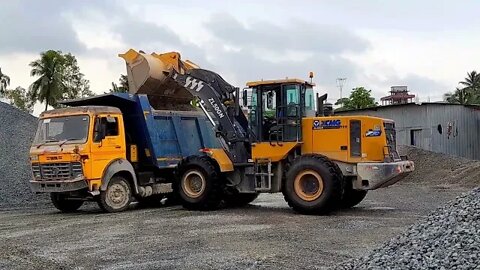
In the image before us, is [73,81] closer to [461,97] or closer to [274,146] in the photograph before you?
[461,97]

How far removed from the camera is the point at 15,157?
20609 mm

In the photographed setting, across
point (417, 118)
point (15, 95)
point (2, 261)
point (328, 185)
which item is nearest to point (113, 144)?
point (328, 185)

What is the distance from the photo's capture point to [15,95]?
6538 centimetres

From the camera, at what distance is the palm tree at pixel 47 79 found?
52781 millimetres

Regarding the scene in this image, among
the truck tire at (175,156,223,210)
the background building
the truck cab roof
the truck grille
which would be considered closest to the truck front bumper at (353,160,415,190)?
the truck tire at (175,156,223,210)

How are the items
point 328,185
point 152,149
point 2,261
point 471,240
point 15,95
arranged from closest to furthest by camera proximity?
point 471,240, point 2,261, point 328,185, point 152,149, point 15,95

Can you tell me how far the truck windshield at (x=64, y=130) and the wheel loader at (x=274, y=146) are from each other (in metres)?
1.93

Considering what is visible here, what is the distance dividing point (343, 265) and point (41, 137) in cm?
972

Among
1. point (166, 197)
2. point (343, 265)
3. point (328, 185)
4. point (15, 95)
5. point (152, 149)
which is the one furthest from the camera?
point (15, 95)

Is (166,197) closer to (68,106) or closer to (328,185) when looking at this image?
(68,106)

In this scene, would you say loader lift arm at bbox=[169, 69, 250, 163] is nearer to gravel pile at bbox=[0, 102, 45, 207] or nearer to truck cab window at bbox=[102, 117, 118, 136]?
truck cab window at bbox=[102, 117, 118, 136]

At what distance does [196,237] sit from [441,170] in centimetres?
1910

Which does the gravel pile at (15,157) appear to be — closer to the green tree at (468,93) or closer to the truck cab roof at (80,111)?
the truck cab roof at (80,111)

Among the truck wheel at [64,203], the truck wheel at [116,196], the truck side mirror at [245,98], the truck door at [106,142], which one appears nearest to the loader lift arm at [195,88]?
the truck side mirror at [245,98]
